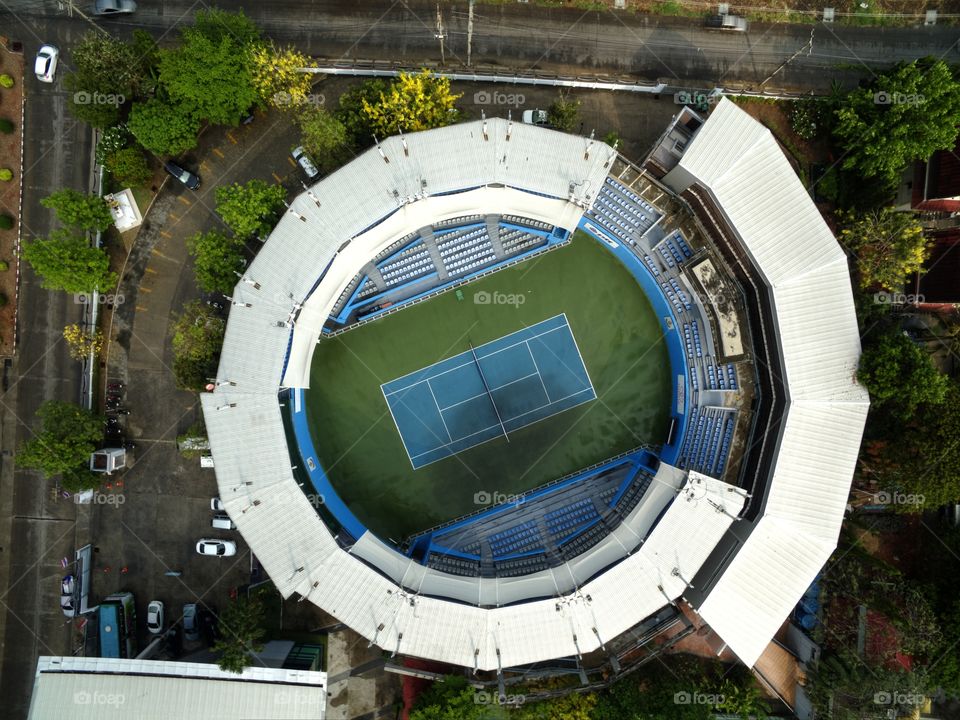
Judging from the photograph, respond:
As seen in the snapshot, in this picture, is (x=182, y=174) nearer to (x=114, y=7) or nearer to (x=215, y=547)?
(x=114, y=7)

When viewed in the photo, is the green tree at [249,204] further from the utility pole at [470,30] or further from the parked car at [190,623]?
the parked car at [190,623]

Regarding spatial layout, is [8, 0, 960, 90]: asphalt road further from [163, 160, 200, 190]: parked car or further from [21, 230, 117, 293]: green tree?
[21, 230, 117, 293]: green tree

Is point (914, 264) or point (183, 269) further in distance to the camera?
point (183, 269)

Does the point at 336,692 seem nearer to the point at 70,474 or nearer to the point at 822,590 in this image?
the point at 70,474

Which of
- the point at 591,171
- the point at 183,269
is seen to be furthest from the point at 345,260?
the point at 591,171

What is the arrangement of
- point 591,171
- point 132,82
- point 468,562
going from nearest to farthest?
point 591,171 → point 132,82 → point 468,562

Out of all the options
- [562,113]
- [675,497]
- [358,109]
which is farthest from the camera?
[562,113]

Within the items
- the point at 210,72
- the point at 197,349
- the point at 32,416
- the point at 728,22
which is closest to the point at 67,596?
the point at 32,416
